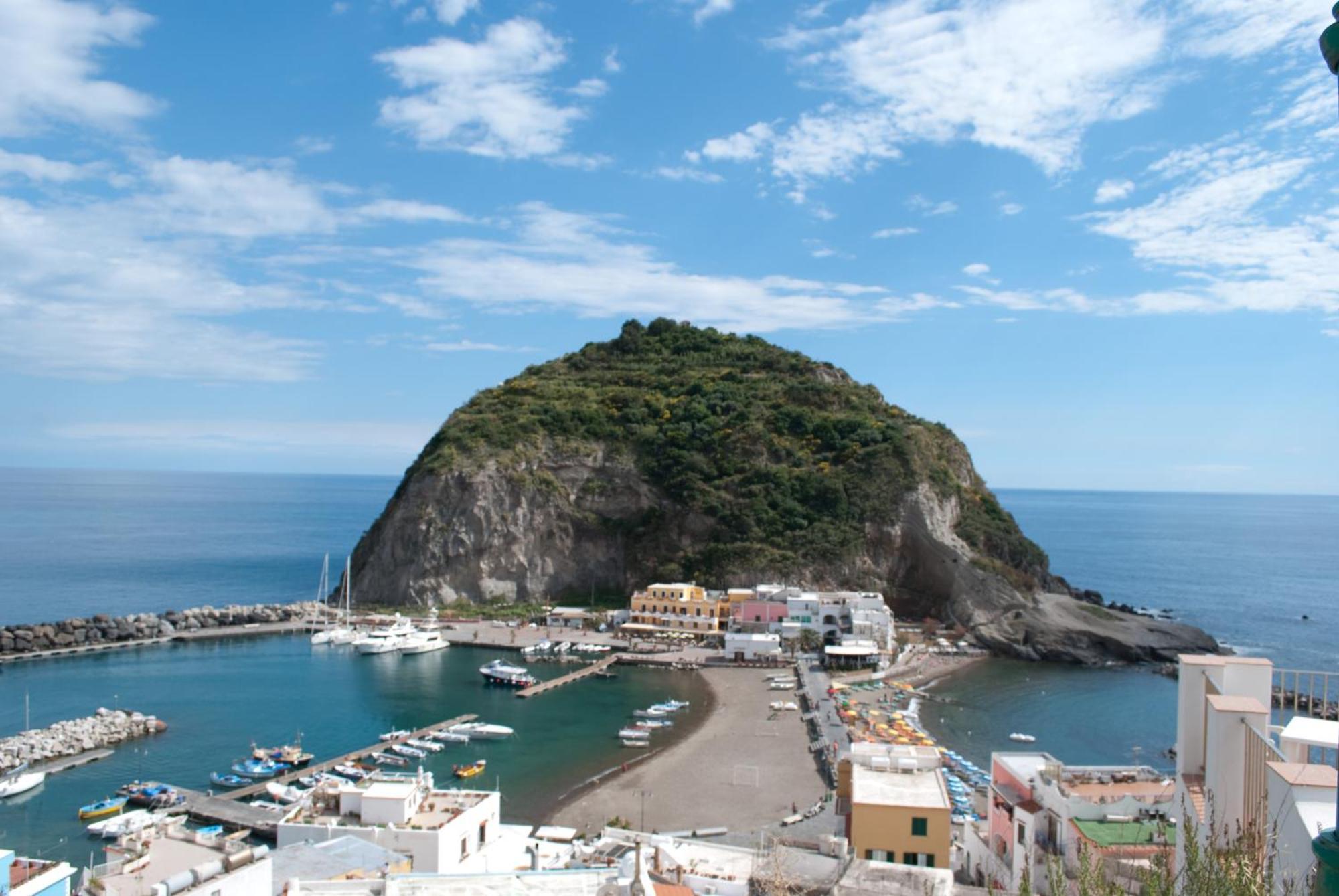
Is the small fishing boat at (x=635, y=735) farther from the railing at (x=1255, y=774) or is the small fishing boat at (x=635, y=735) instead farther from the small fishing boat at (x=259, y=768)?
the railing at (x=1255, y=774)

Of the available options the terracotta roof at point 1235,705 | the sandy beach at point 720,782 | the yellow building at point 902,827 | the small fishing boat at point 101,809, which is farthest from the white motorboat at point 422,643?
the terracotta roof at point 1235,705

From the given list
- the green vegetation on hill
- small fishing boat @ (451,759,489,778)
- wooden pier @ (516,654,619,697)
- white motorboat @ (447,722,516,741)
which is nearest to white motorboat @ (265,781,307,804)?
small fishing boat @ (451,759,489,778)

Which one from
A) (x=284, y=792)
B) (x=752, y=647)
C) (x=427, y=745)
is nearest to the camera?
(x=284, y=792)

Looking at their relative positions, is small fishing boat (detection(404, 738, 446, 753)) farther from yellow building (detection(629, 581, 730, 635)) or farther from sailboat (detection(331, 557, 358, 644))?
yellow building (detection(629, 581, 730, 635))

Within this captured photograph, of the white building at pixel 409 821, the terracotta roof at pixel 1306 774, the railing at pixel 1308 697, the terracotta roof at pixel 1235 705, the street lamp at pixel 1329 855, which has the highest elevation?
the street lamp at pixel 1329 855

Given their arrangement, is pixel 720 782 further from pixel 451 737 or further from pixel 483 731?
pixel 451 737

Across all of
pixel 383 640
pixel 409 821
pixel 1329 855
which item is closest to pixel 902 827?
pixel 409 821

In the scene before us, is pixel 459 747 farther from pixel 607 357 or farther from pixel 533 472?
pixel 607 357
